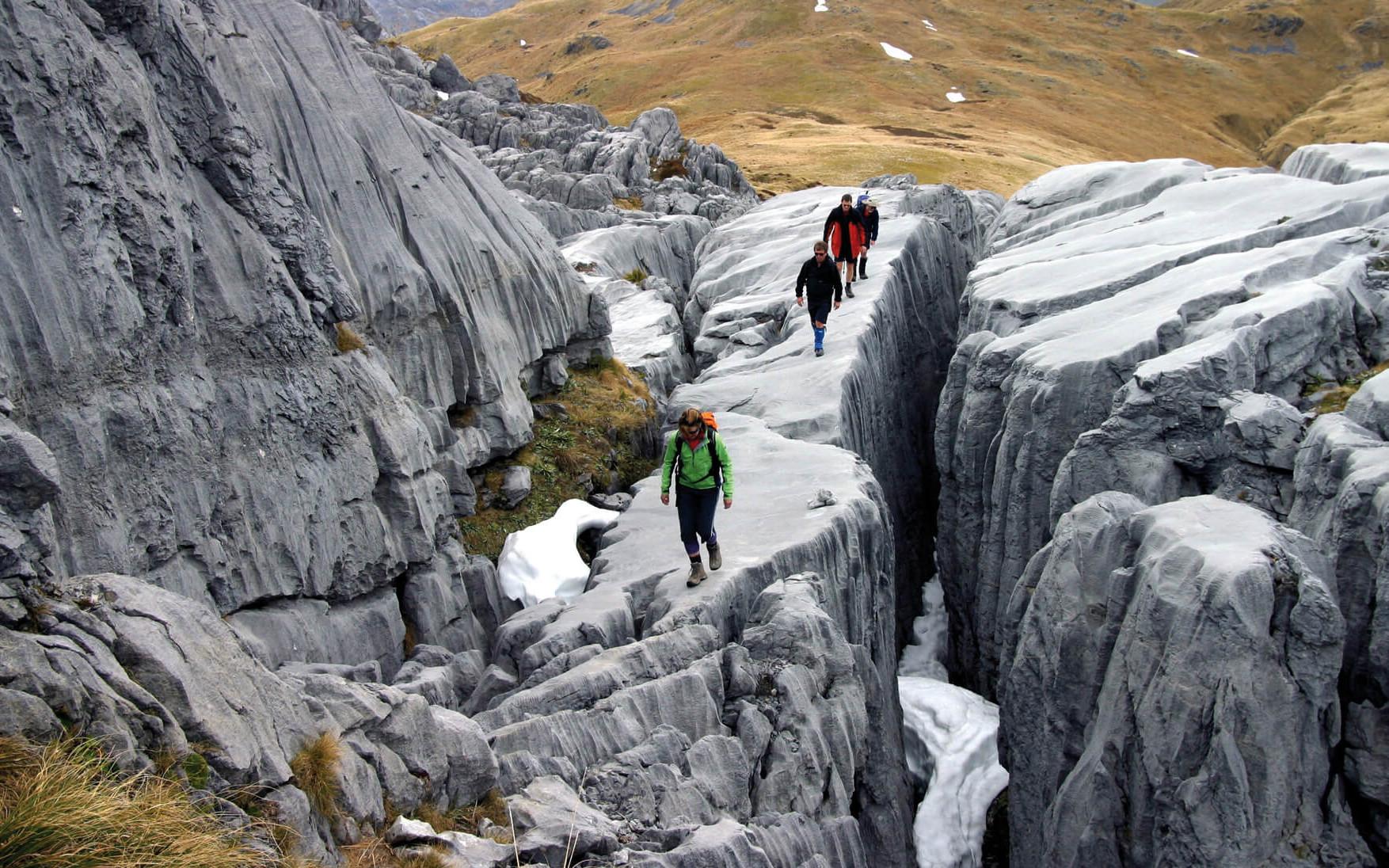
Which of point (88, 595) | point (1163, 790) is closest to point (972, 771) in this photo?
point (1163, 790)

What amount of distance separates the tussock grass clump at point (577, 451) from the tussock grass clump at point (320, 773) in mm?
11988

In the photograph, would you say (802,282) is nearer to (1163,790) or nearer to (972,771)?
(972,771)

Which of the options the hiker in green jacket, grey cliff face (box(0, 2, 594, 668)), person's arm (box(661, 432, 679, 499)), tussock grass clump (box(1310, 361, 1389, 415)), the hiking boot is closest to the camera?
grey cliff face (box(0, 2, 594, 668))

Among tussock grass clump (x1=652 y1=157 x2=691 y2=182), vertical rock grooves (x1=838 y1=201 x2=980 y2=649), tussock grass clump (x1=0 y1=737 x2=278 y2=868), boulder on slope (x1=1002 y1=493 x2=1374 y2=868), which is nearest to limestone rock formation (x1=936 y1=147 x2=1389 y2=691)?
vertical rock grooves (x1=838 y1=201 x2=980 y2=649)

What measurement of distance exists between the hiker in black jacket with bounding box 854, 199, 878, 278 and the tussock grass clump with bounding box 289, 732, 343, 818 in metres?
31.9

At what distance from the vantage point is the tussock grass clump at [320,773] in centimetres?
1116

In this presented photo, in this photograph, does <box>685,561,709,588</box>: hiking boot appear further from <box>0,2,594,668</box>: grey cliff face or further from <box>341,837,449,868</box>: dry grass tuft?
<box>341,837,449,868</box>: dry grass tuft

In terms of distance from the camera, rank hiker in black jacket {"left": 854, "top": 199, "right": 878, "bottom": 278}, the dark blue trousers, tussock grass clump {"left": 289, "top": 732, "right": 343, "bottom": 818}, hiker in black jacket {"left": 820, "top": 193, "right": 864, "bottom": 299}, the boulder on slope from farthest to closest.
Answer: hiker in black jacket {"left": 854, "top": 199, "right": 878, "bottom": 278}, hiker in black jacket {"left": 820, "top": 193, "right": 864, "bottom": 299}, the dark blue trousers, the boulder on slope, tussock grass clump {"left": 289, "top": 732, "right": 343, "bottom": 818}

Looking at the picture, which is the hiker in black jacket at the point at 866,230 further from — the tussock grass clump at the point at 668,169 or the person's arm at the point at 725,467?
the tussock grass clump at the point at 668,169

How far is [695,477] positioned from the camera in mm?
18688

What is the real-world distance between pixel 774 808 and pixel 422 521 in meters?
9.28

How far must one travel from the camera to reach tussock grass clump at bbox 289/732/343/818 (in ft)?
36.6

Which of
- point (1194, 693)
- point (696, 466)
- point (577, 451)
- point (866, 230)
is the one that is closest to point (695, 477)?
point (696, 466)

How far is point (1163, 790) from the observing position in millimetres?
17469
